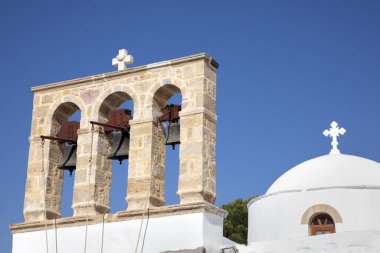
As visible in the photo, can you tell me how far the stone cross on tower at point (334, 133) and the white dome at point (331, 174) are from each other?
40 cm

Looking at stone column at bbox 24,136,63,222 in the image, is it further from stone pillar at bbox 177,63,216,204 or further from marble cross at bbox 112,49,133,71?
stone pillar at bbox 177,63,216,204

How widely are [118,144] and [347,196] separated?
6049 mm

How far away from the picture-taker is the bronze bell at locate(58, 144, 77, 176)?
9086 millimetres

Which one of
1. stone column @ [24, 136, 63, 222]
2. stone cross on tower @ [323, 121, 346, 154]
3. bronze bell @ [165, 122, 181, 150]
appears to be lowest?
stone column @ [24, 136, 63, 222]

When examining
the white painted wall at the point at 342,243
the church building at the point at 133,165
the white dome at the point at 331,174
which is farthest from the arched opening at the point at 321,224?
the white painted wall at the point at 342,243

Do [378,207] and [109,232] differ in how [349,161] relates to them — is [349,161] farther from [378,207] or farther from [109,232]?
[109,232]

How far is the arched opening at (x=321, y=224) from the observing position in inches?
514

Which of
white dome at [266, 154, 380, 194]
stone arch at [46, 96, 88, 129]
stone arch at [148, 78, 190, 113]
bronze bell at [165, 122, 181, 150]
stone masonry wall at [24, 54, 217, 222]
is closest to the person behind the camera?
stone masonry wall at [24, 54, 217, 222]

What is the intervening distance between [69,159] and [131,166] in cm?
119

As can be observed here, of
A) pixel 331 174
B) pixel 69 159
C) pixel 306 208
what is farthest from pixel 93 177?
pixel 331 174

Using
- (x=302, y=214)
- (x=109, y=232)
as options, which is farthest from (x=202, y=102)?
(x=302, y=214)

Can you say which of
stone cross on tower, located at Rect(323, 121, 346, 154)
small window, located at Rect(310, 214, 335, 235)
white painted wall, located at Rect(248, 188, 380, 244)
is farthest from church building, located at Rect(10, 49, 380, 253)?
stone cross on tower, located at Rect(323, 121, 346, 154)

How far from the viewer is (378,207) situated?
13.0 m

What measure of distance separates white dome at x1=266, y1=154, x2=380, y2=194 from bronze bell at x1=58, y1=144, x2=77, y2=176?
602cm
